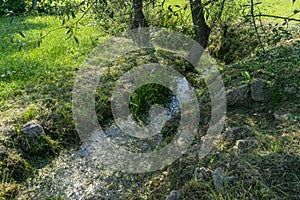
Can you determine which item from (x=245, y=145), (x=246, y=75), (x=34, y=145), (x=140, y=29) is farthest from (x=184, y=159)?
(x=140, y=29)

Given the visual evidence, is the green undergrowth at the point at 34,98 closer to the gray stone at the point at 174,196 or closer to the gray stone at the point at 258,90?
the gray stone at the point at 174,196

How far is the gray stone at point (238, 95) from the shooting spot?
137 inches

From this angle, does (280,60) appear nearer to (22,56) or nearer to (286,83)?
(286,83)

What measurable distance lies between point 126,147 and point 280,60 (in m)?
1.85

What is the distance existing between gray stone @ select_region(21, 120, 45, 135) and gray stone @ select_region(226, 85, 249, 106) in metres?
1.77

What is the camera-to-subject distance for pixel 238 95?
11.5 ft

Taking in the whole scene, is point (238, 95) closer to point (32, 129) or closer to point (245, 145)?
point (245, 145)

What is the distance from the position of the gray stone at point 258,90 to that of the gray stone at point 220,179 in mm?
1133

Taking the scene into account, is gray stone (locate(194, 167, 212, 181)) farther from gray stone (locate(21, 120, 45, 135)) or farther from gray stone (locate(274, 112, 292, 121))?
gray stone (locate(21, 120, 45, 135))

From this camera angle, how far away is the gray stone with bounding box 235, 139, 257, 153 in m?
2.72

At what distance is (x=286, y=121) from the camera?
9.98 ft

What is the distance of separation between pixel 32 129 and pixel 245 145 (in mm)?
1934

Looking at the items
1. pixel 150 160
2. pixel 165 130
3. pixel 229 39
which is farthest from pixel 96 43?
pixel 150 160

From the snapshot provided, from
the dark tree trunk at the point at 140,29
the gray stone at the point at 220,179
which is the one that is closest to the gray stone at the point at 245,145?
the gray stone at the point at 220,179
